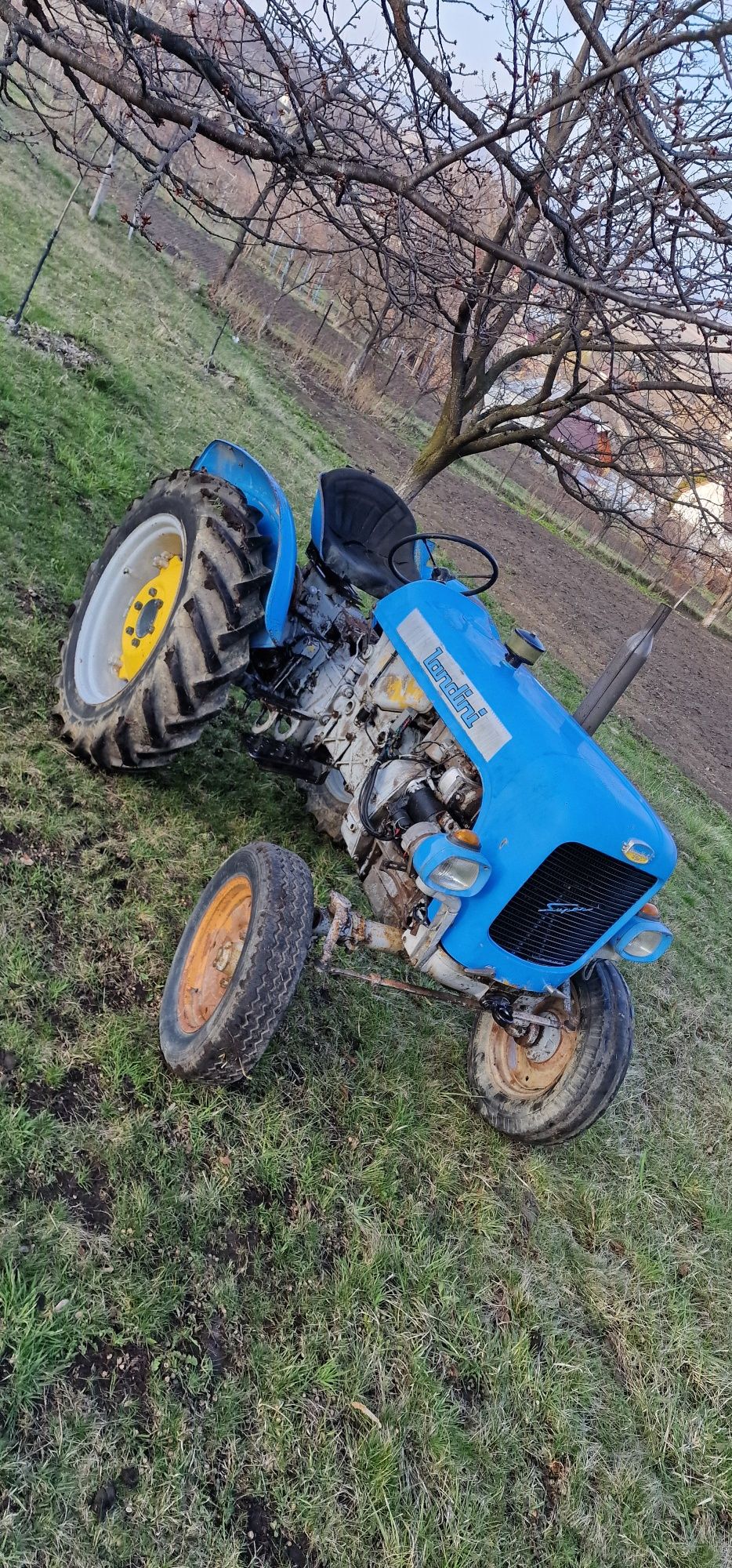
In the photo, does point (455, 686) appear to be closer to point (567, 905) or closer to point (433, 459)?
point (567, 905)

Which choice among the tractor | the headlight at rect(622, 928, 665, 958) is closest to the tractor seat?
the tractor

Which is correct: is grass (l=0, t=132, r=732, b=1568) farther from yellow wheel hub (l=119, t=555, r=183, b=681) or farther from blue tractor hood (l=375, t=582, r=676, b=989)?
blue tractor hood (l=375, t=582, r=676, b=989)

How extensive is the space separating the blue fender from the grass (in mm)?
809

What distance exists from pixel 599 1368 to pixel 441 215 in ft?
10.5

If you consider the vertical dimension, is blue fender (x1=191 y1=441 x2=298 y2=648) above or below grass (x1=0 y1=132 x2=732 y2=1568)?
above

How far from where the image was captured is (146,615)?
140 inches

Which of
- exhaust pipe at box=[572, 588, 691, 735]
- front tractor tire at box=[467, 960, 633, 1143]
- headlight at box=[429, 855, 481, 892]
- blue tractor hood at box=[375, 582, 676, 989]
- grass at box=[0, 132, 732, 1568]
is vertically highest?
exhaust pipe at box=[572, 588, 691, 735]

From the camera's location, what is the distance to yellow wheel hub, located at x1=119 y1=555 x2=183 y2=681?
3482 mm

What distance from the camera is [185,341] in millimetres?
9719

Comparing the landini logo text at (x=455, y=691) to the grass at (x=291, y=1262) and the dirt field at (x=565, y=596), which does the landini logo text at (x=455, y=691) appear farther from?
the dirt field at (x=565, y=596)

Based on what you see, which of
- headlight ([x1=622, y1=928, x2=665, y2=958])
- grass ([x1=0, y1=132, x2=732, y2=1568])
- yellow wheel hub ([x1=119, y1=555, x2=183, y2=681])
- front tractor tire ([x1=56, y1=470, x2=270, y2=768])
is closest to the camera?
grass ([x1=0, y1=132, x2=732, y2=1568])

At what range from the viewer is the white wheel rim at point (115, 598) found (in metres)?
3.50

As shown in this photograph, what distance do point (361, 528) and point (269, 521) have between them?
0.85 m

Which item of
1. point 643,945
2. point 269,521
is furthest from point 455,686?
point 269,521
